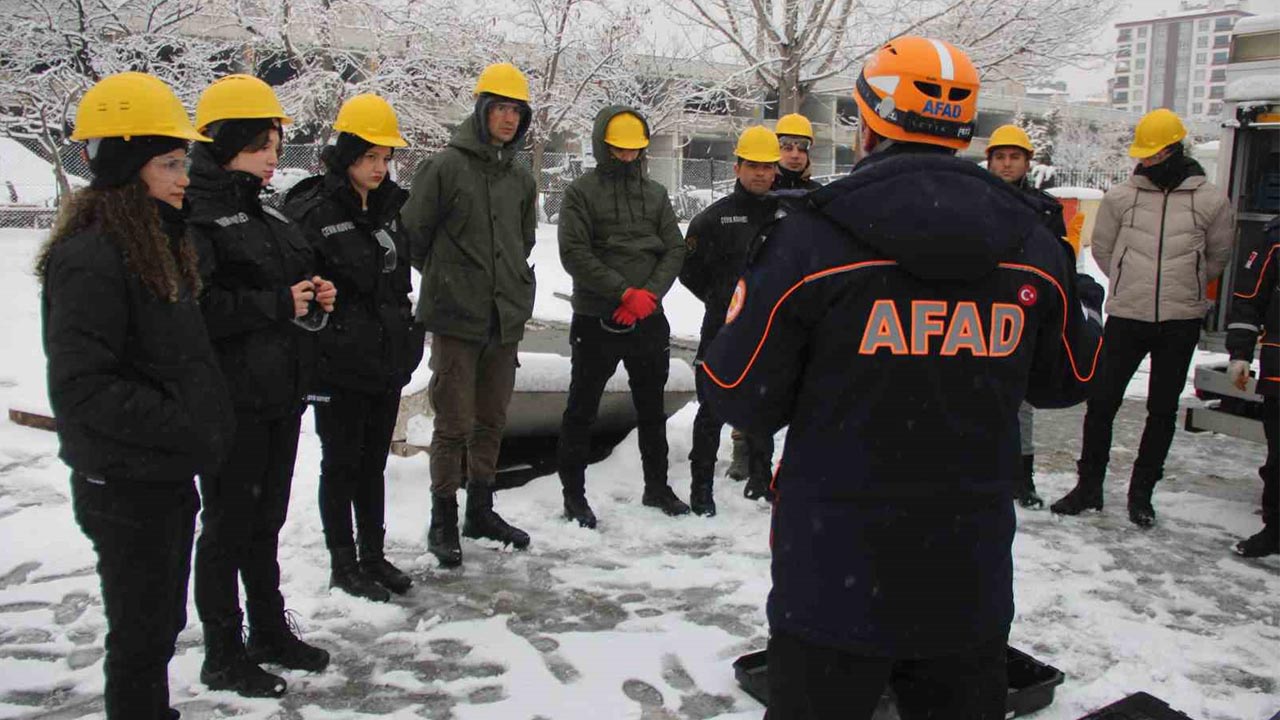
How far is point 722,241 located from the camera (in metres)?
5.96

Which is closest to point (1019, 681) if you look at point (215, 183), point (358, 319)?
point (358, 319)

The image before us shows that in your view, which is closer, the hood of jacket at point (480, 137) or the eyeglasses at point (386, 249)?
the eyeglasses at point (386, 249)

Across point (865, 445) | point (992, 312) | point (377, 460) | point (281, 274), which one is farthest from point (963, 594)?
point (377, 460)

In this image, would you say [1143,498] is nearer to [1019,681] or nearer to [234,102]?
[1019,681]

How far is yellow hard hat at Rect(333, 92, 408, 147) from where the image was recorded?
4.25 meters

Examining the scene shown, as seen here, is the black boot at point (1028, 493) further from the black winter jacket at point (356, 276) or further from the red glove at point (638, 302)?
the black winter jacket at point (356, 276)

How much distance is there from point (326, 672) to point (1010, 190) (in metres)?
3.01

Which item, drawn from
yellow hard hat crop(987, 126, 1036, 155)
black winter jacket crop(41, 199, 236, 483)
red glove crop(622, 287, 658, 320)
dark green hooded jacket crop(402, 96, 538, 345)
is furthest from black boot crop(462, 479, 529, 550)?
yellow hard hat crop(987, 126, 1036, 155)

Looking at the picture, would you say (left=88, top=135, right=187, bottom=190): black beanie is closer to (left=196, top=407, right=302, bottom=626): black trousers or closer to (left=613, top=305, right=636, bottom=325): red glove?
(left=196, top=407, right=302, bottom=626): black trousers

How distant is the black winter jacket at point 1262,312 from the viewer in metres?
5.26

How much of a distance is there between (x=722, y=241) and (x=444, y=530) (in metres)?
2.26

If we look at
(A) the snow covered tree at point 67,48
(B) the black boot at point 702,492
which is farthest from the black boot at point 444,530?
(A) the snow covered tree at point 67,48

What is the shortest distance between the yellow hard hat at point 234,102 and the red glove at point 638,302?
2.26 m

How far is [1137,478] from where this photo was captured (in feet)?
19.5
